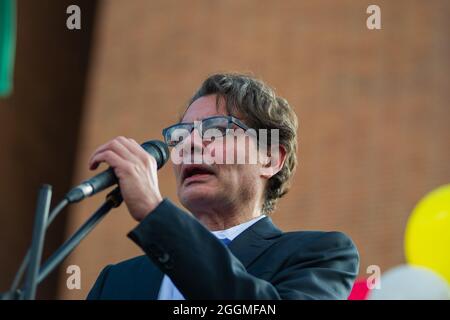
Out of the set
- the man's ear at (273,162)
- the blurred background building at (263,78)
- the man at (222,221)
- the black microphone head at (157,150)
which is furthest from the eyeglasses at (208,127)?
the blurred background building at (263,78)

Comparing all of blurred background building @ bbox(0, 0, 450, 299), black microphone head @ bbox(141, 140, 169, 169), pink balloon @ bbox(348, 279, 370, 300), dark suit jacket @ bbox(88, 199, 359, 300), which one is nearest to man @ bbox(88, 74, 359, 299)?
dark suit jacket @ bbox(88, 199, 359, 300)

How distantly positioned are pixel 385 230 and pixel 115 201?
551 cm

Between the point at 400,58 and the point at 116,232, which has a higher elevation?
the point at 400,58

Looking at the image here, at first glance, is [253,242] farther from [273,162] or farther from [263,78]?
[263,78]

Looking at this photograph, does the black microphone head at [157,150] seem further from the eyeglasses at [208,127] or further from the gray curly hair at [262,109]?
the gray curly hair at [262,109]

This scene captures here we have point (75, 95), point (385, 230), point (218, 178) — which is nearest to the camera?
point (218, 178)

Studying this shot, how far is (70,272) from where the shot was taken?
7.75 metres

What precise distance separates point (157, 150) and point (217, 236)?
0.52 meters

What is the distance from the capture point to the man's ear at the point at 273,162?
323cm

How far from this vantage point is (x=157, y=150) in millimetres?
2482

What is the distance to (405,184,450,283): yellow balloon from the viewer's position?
11.1ft
